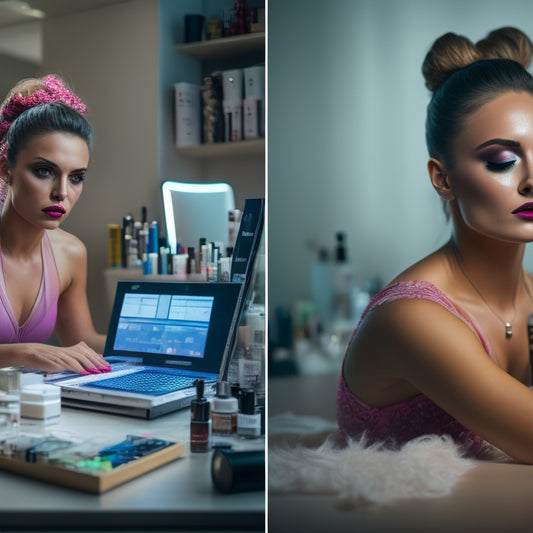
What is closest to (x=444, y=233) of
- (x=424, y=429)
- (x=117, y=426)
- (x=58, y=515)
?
(x=424, y=429)

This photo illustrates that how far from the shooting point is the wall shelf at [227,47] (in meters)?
0.89

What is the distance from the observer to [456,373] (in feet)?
2.76

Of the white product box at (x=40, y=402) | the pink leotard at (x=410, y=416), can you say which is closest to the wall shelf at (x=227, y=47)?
the pink leotard at (x=410, y=416)

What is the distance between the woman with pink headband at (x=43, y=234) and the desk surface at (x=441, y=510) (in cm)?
40

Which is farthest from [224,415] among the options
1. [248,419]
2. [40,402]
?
[40,402]

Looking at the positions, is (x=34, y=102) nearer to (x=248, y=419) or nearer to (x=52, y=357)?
(x=52, y=357)

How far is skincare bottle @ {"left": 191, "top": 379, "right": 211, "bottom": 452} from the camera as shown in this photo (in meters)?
Result: 0.74

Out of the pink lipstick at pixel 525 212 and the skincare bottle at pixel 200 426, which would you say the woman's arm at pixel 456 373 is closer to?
the pink lipstick at pixel 525 212

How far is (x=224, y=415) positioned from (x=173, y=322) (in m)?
0.23

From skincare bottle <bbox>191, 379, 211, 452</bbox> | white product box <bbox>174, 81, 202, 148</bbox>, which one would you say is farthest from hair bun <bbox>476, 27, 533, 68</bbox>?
skincare bottle <bbox>191, 379, 211, 452</bbox>

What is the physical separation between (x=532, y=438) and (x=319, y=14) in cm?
82

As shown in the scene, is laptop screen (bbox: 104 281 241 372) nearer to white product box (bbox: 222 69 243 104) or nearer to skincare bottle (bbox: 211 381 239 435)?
skincare bottle (bbox: 211 381 239 435)

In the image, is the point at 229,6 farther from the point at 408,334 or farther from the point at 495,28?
the point at 408,334

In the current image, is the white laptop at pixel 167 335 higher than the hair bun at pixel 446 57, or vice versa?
the hair bun at pixel 446 57
